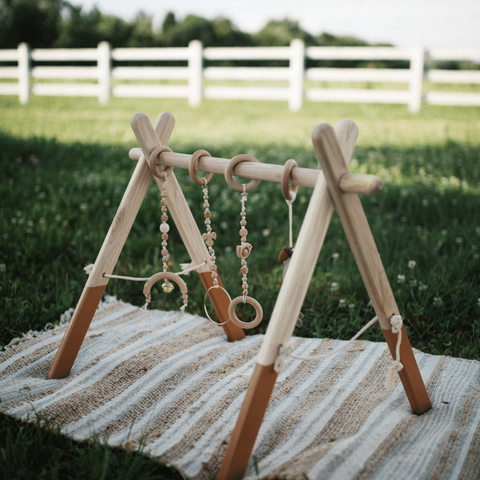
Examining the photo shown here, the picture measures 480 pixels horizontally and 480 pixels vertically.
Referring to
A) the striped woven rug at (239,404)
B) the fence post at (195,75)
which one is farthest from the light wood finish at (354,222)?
the fence post at (195,75)

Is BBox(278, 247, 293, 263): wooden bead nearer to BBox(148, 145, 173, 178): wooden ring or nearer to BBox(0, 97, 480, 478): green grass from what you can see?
BBox(148, 145, 173, 178): wooden ring

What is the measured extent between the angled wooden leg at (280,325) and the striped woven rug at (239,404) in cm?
6

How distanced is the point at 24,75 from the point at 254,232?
9013 mm

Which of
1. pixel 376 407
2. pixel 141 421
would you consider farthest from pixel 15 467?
pixel 376 407

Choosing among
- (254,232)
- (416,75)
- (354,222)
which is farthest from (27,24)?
(354,222)

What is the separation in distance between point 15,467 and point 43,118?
6798 millimetres

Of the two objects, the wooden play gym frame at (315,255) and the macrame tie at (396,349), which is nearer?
the wooden play gym frame at (315,255)

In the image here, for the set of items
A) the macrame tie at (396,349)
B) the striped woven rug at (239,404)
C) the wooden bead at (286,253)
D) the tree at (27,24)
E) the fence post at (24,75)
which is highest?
the tree at (27,24)

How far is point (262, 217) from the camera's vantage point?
3.31 meters

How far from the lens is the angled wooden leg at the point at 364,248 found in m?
1.11

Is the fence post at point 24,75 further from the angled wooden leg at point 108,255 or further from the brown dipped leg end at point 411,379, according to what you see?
the brown dipped leg end at point 411,379

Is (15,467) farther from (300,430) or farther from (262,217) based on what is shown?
(262,217)

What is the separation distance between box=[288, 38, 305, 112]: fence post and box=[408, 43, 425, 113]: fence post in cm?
197

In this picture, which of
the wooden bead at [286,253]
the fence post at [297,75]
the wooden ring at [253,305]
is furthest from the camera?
the fence post at [297,75]
